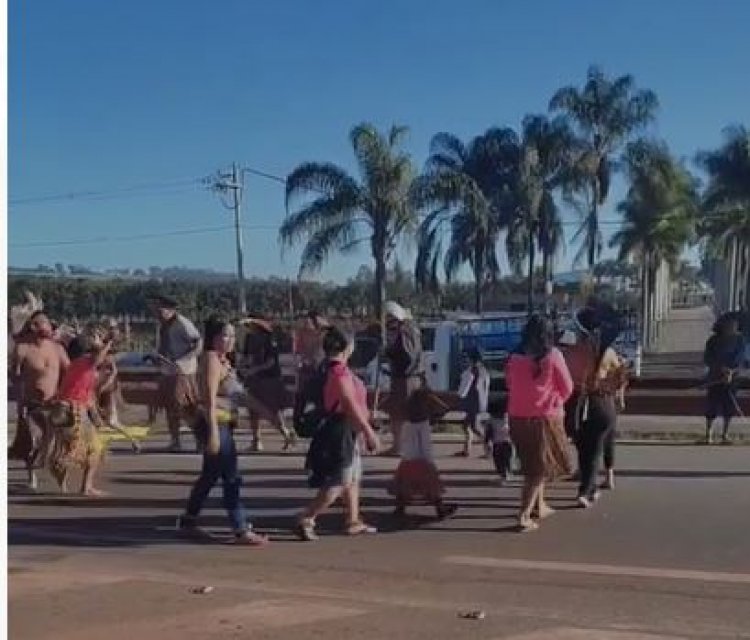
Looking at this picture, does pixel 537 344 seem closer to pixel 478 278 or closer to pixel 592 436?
pixel 592 436

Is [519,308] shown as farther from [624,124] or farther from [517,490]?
[517,490]

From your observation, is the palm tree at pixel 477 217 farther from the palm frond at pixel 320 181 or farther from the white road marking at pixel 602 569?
the white road marking at pixel 602 569

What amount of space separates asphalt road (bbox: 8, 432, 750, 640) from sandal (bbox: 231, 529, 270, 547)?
12 cm

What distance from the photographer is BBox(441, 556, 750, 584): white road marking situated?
725 cm

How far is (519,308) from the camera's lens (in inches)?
1879

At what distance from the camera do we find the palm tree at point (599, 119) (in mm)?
46688

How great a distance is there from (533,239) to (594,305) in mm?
35582

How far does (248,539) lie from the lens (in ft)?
27.9

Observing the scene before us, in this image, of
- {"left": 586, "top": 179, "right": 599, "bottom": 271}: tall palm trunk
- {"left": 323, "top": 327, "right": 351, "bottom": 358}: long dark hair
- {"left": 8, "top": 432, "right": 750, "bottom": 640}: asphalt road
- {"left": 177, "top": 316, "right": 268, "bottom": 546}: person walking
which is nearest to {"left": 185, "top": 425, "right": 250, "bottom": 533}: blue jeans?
{"left": 177, "top": 316, "right": 268, "bottom": 546}: person walking

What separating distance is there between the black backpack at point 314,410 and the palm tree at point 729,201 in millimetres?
45508

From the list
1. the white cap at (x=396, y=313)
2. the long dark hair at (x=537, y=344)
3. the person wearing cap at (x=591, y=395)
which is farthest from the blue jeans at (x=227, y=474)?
the white cap at (x=396, y=313)

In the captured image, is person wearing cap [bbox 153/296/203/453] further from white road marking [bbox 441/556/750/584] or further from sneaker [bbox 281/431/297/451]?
white road marking [bbox 441/556/750/584]

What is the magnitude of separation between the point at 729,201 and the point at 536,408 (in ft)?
154

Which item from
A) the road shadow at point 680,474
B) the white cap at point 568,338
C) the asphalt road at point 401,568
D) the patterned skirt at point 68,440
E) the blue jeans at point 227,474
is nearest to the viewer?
the asphalt road at point 401,568
